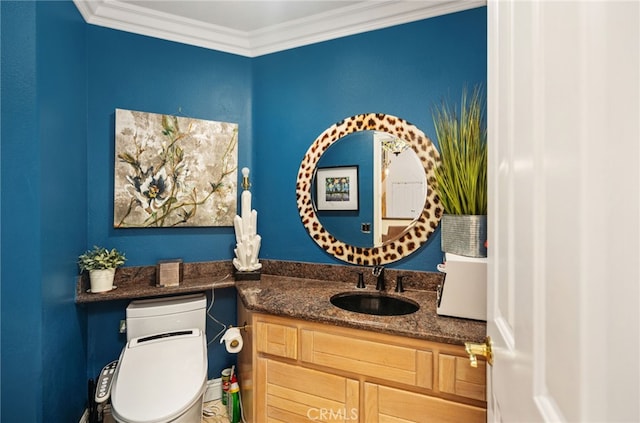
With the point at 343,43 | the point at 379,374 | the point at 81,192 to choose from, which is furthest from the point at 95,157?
the point at 379,374

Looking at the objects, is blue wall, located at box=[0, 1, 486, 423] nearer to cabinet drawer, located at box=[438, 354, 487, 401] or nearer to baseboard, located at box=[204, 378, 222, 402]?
baseboard, located at box=[204, 378, 222, 402]

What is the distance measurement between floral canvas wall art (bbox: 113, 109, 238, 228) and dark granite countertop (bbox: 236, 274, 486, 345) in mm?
627

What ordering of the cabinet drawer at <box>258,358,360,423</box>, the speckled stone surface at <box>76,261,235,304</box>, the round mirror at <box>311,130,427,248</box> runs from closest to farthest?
1. the cabinet drawer at <box>258,358,360,423</box>
2. the speckled stone surface at <box>76,261,235,304</box>
3. the round mirror at <box>311,130,427,248</box>

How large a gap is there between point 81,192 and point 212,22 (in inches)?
55.3

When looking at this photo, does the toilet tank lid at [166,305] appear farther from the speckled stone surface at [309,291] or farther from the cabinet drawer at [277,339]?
the cabinet drawer at [277,339]

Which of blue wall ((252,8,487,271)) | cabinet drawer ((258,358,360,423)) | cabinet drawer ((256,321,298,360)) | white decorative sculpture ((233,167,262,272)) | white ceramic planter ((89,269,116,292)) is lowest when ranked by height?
cabinet drawer ((258,358,360,423))

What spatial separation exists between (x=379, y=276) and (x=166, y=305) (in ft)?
4.33

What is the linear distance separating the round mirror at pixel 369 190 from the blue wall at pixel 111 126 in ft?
0.32

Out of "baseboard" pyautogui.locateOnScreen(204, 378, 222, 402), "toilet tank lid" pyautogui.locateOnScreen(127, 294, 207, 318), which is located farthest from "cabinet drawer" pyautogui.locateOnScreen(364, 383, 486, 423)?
"baseboard" pyautogui.locateOnScreen(204, 378, 222, 402)

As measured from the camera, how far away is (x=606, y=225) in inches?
12.8

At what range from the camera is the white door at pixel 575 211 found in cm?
31

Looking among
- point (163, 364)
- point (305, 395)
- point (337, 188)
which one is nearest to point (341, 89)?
point (337, 188)

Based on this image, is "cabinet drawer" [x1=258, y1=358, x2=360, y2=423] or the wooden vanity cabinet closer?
the wooden vanity cabinet

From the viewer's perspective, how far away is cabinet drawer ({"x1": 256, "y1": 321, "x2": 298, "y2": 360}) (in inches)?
62.1
